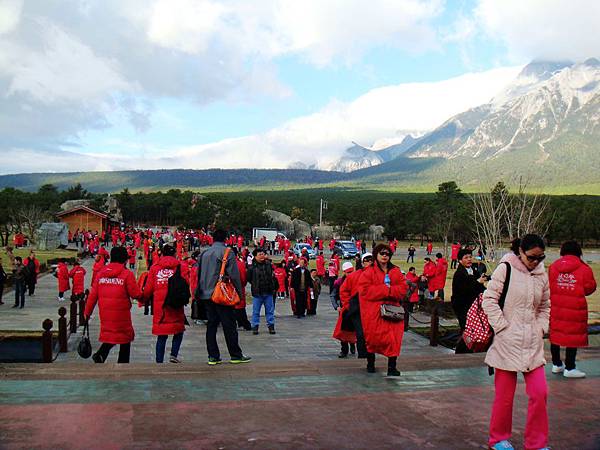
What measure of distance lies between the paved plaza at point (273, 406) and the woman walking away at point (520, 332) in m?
0.37

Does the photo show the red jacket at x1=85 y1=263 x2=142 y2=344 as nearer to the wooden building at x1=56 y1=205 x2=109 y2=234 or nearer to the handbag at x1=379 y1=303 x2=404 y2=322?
the handbag at x1=379 y1=303 x2=404 y2=322

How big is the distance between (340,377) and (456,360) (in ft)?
5.82

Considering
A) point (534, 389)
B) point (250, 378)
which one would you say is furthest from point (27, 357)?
point (534, 389)

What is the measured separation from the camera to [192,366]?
7.12 meters

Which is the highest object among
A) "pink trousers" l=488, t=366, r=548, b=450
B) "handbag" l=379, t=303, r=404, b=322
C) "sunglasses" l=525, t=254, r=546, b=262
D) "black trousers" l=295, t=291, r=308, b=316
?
"sunglasses" l=525, t=254, r=546, b=262

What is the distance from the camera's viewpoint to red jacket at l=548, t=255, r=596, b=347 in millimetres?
6738

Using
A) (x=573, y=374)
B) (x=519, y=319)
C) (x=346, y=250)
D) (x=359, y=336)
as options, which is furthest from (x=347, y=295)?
(x=346, y=250)

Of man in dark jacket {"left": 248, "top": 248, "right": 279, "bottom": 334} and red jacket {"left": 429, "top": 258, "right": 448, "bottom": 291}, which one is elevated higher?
man in dark jacket {"left": 248, "top": 248, "right": 279, "bottom": 334}

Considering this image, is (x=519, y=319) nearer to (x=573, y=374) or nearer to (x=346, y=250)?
(x=573, y=374)

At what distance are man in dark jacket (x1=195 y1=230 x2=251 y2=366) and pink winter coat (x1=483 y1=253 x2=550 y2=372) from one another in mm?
3520

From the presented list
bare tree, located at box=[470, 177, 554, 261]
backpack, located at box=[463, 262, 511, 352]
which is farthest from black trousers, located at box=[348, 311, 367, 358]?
bare tree, located at box=[470, 177, 554, 261]

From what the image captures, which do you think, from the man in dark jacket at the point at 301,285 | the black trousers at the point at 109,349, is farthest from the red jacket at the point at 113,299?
the man in dark jacket at the point at 301,285

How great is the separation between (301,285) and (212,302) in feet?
24.8

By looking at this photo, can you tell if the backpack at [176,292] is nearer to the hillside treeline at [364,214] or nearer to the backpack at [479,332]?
the backpack at [479,332]
